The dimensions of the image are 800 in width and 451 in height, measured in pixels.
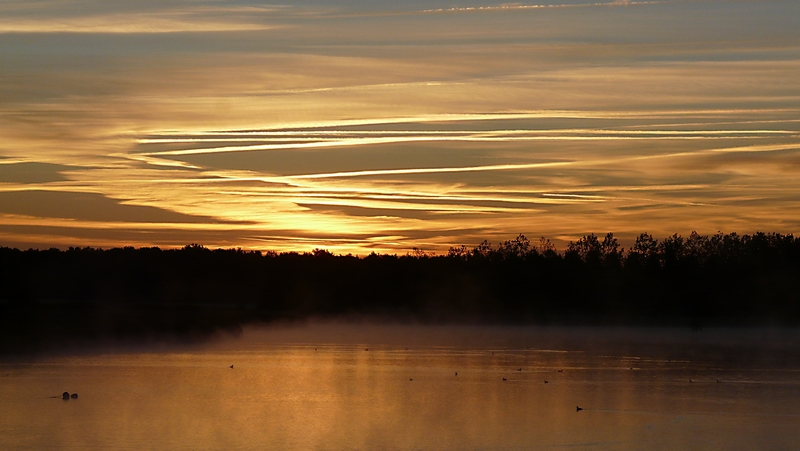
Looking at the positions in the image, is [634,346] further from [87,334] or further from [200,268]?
[200,268]

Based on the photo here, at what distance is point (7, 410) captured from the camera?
24703 mm

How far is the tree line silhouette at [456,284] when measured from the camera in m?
92.3

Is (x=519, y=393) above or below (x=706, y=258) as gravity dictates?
below

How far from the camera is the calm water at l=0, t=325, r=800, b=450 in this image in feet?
71.8

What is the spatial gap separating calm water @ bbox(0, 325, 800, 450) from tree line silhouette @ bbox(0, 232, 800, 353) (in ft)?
127

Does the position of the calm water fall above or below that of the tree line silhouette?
below

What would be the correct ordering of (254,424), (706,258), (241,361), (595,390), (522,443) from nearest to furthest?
(522,443) < (254,424) < (595,390) < (241,361) < (706,258)

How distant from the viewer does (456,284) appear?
352ft

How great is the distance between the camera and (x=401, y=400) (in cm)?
2834

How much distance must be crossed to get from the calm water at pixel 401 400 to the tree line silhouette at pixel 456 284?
3858cm

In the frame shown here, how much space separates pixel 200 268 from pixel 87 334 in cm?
6175

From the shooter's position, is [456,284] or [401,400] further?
[456,284]

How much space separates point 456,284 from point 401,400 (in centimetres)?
7933

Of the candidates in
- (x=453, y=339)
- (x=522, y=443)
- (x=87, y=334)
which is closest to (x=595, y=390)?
(x=522, y=443)
